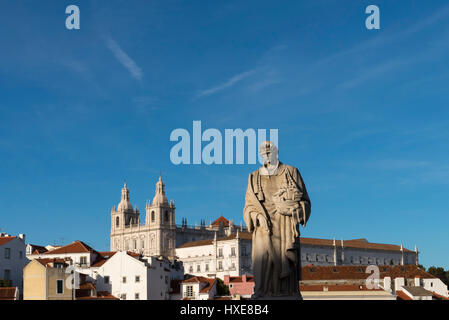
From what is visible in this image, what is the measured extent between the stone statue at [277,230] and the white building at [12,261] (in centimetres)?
6997

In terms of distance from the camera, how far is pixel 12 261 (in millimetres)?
75438

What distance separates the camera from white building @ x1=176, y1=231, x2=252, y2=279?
125 meters

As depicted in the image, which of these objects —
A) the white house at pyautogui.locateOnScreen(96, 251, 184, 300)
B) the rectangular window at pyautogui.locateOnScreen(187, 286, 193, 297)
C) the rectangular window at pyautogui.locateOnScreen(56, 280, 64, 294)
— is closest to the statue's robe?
the rectangular window at pyautogui.locateOnScreen(56, 280, 64, 294)

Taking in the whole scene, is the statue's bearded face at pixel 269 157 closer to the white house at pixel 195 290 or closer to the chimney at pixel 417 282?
the white house at pixel 195 290

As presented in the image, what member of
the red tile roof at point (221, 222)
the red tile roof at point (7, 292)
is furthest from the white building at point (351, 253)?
the red tile roof at point (7, 292)

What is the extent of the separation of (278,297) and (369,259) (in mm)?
152769

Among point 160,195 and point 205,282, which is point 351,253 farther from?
point 205,282

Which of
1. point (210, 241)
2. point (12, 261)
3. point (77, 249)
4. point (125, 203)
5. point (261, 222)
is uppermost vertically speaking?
point (125, 203)

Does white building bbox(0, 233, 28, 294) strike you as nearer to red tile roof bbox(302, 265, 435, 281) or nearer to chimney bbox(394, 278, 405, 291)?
red tile roof bbox(302, 265, 435, 281)

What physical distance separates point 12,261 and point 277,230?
72.0m

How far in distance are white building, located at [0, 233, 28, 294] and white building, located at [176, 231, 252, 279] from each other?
49762 mm

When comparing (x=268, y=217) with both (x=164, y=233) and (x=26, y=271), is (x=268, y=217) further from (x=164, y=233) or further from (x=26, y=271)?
(x=164, y=233)

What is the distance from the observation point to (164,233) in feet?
479

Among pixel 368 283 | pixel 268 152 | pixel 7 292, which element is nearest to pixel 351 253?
pixel 368 283
